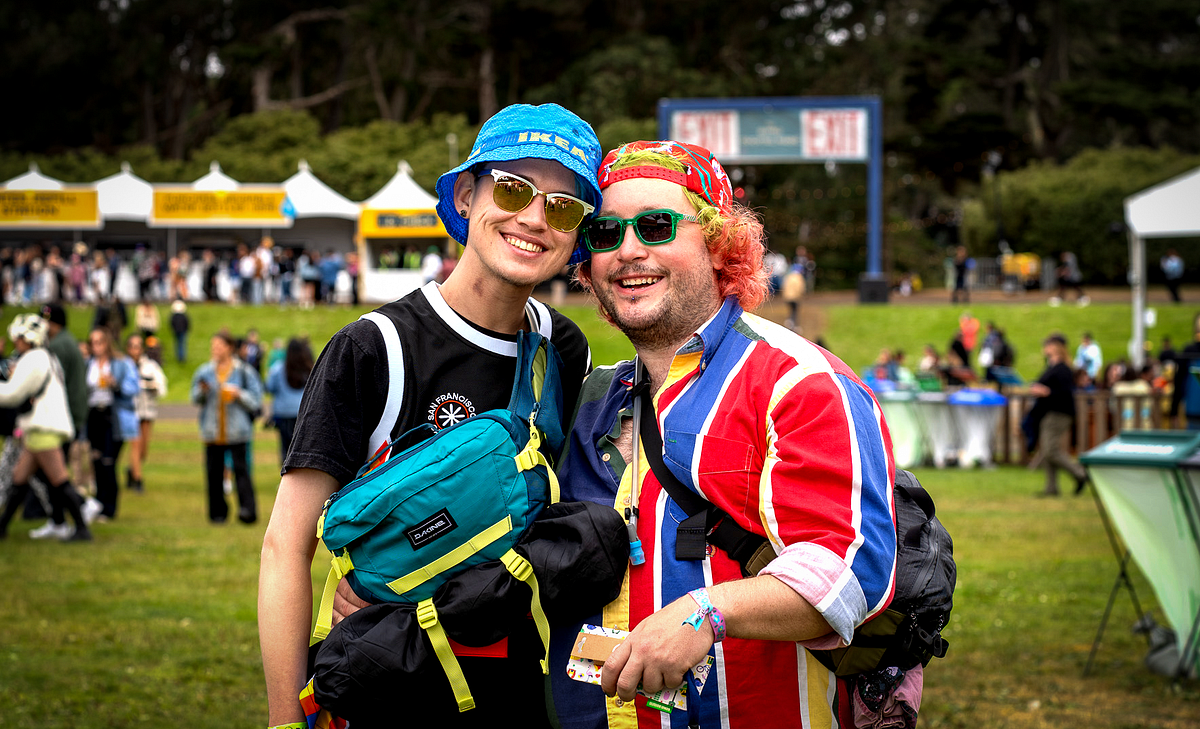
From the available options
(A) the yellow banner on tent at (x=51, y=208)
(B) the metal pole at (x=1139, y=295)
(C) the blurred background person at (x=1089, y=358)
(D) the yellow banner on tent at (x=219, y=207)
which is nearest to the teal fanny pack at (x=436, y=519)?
(B) the metal pole at (x=1139, y=295)

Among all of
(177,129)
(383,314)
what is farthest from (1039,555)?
(177,129)

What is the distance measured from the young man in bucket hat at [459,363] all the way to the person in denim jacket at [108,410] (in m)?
9.59

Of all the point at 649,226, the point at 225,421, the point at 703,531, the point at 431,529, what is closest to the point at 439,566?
the point at 431,529

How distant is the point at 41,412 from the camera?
934cm

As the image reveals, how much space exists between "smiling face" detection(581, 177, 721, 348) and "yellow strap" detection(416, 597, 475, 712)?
0.80 meters

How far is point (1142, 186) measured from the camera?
36.3 meters

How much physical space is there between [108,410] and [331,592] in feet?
32.6

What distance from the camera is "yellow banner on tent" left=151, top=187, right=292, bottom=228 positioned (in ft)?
105

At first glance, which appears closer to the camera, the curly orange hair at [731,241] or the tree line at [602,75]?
the curly orange hair at [731,241]

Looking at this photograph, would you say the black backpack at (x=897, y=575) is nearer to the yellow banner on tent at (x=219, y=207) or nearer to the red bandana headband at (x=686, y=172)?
the red bandana headband at (x=686, y=172)

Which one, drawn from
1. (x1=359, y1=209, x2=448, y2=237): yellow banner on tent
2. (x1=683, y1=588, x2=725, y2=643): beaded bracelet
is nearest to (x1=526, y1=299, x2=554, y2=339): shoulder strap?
(x1=683, y1=588, x2=725, y2=643): beaded bracelet

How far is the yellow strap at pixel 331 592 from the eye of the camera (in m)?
2.25

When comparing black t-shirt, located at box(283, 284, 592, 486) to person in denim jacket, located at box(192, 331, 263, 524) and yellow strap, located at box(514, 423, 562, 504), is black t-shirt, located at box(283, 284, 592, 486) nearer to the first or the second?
yellow strap, located at box(514, 423, 562, 504)

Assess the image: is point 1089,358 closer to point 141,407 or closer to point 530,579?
point 141,407
